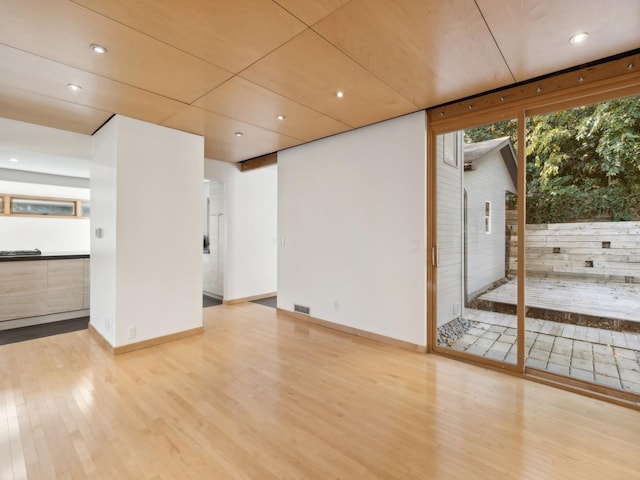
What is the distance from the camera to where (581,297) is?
9.50 ft

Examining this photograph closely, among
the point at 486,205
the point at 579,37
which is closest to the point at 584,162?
the point at 486,205

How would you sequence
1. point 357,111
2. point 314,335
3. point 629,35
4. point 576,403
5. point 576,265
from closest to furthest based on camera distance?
point 629,35 → point 576,403 → point 576,265 → point 357,111 → point 314,335

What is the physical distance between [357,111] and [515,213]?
1.97 meters

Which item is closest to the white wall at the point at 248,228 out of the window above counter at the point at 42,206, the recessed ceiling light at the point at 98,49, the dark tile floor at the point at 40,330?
the dark tile floor at the point at 40,330

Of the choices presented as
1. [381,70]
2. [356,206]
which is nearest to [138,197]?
[356,206]

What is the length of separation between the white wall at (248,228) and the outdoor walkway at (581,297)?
4.47 m

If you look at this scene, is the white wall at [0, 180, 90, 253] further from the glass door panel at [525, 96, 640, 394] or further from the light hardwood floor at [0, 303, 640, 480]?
the glass door panel at [525, 96, 640, 394]

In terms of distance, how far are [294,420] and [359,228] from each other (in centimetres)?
248

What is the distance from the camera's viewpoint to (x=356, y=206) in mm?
4160

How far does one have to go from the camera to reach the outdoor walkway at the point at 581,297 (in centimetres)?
263

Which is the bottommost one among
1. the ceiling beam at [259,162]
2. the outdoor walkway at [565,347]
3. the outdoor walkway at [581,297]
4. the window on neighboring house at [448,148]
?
the outdoor walkway at [565,347]

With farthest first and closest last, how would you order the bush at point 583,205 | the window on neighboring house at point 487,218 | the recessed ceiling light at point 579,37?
the window on neighboring house at point 487,218
the bush at point 583,205
the recessed ceiling light at point 579,37

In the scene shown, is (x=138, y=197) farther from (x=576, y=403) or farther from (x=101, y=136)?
(x=576, y=403)

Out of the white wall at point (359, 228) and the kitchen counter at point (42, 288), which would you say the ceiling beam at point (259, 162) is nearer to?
the white wall at point (359, 228)
